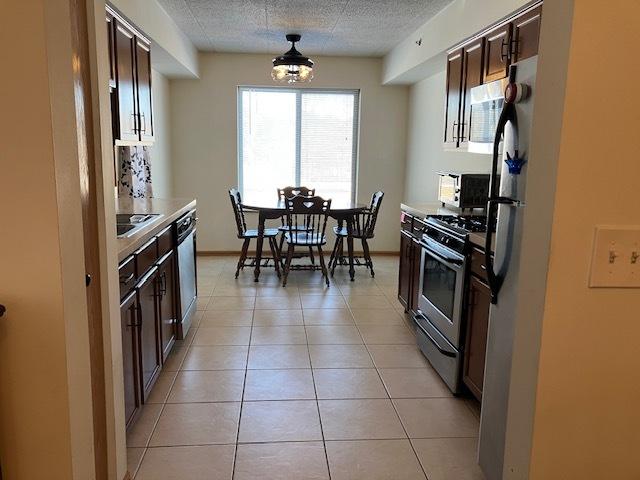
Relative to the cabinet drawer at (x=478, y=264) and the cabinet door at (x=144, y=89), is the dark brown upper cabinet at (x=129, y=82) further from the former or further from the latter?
the cabinet drawer at (x=478, y=264)

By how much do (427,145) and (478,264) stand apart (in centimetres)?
342

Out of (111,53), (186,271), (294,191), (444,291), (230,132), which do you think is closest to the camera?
(111,53)

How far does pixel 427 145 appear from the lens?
18.8 feet

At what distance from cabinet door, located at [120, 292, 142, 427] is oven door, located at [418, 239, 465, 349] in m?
1.60

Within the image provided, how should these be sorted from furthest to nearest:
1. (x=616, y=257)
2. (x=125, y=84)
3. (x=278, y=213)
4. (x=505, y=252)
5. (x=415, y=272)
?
(x=278, y=213)
(x=415, y=272)
(x=125, y=84)
(x=505, y=252)
(x=616, y=257)

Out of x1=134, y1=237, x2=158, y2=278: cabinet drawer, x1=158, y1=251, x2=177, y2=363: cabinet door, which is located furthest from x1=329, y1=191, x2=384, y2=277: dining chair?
x1=134, y1=237, x2=158, y2=278: cabinet drawer

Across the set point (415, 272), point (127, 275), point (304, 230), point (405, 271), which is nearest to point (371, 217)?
→ point (304, 230)

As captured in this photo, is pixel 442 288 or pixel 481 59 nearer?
pixel 442 288

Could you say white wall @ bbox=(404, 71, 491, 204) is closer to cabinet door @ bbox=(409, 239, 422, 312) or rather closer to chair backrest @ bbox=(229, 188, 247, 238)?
cabinet door @ bbox=(409, 239, 422, 312)

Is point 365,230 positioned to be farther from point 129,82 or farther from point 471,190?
point 129,82

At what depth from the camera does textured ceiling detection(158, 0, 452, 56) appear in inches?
158

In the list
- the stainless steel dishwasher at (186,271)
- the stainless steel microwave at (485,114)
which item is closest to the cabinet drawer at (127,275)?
the stainless steel dishwasher at (186,271)

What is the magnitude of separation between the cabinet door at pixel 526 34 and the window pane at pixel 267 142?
12.9 ft

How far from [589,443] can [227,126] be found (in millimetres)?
5745
